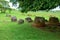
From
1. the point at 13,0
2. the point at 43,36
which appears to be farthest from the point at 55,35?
the point at 13,0

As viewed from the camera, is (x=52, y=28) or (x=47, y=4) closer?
(x=47, y=4)

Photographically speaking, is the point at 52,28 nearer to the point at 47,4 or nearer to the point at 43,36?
the point at 43,36

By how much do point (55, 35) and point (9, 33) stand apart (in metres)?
2.62

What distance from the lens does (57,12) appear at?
76.7 ft

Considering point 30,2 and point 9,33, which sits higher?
point 30,2

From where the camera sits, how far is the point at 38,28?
13555 millimetres

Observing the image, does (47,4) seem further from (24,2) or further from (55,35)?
(55,35)

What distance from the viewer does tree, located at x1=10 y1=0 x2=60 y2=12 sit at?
8.70m

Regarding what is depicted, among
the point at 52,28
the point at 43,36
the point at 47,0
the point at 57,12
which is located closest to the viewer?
the point at 47,0

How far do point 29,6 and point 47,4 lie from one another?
5.44 ft

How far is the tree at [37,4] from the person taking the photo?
28.6ft

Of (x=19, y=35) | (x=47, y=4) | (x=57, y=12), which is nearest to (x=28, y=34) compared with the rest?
(x=19, y=35)

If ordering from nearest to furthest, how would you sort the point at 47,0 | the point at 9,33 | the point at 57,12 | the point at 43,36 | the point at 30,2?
the point at 47,0
the point at 30,2
the point at 43,36
the point at 9,33
the point at 57,12

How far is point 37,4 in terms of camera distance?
925 centimetres
